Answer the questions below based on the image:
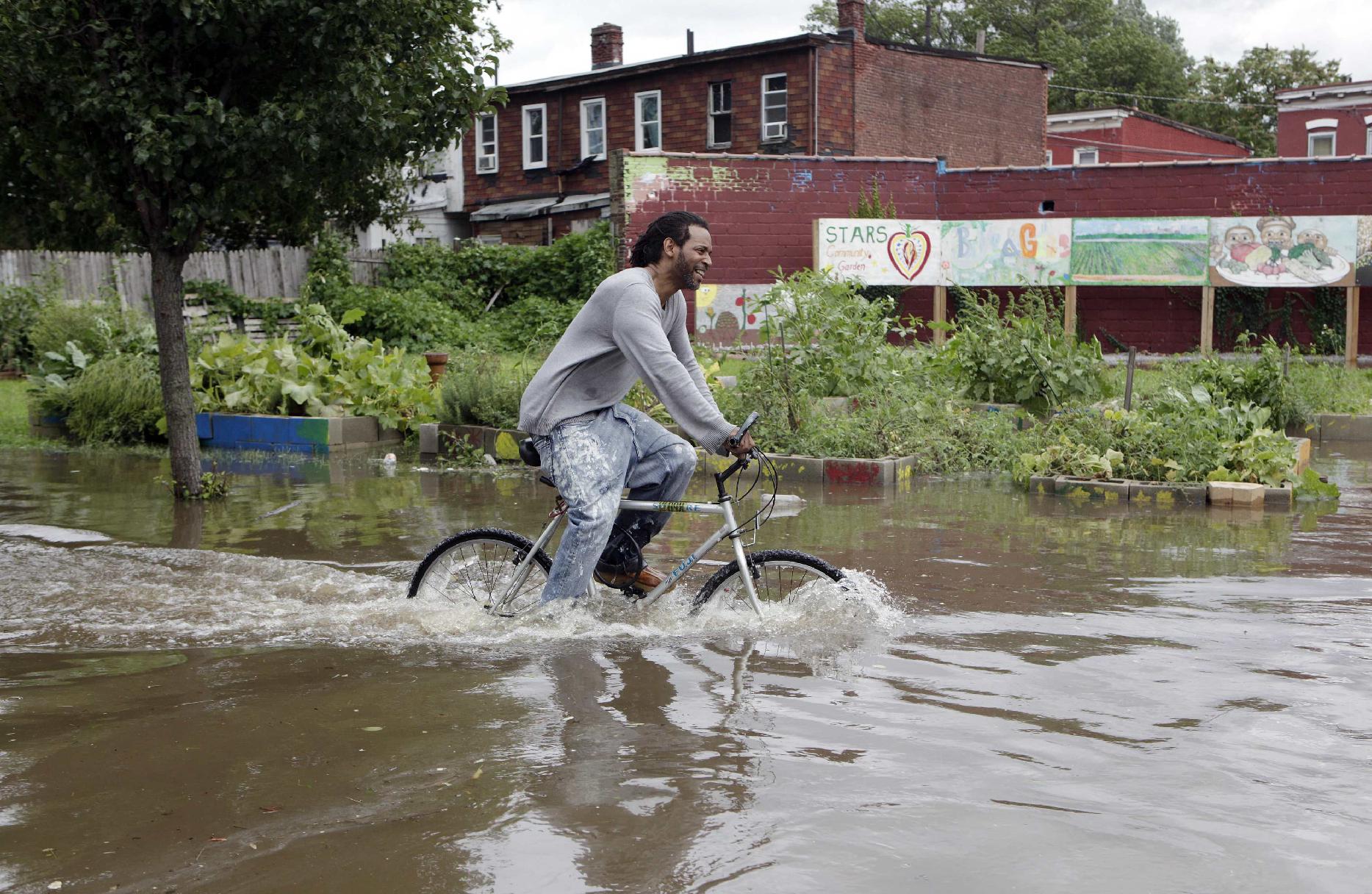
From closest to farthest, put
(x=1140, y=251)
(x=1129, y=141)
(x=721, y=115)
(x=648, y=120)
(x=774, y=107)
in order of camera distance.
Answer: (x=1140, y=251) → (x=774, y=107) → (x=721, y=115) → (x=648, y=120) → (x=1129, y=141)

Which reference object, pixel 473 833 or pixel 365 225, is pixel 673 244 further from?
pixel 365 225

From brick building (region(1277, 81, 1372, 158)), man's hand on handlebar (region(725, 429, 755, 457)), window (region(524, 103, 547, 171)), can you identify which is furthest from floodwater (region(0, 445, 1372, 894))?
brick building (region(1277, 81, 1372, 158))

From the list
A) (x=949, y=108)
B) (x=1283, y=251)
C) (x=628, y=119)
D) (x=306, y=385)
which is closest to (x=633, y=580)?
(x=306, y=385)

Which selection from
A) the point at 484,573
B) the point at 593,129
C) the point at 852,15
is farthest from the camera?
the point at 593,129

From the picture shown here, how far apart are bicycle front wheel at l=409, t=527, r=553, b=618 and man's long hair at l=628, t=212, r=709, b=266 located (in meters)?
1.42

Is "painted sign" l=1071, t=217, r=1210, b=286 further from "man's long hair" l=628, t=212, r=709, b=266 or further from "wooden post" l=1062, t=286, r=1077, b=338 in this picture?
"man's long hair" l=628, t=212, r=709, b=266

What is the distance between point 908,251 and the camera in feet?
79.4

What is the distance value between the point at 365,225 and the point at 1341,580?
8.29 metres

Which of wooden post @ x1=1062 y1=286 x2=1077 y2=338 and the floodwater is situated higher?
wooden post @ x1=1062 y1=286 x2=1077 y2=338

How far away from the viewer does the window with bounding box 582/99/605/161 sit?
36594 millimetres

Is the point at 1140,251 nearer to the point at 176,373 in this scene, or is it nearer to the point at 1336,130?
the point at 176,373

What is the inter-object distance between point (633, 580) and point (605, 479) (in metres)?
0.60

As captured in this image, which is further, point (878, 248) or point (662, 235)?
point (878, 248)

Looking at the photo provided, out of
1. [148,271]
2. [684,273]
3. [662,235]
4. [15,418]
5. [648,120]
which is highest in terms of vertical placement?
[648,120]
